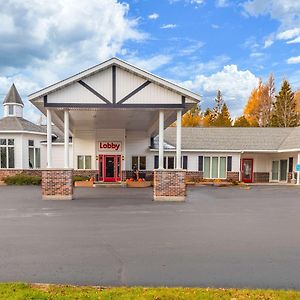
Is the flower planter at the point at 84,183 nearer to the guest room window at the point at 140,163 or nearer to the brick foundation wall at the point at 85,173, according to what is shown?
the brick foundation wall at the point at 85,173

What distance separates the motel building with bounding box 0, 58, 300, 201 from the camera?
13.0m

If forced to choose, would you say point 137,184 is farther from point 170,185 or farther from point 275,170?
point 275,170

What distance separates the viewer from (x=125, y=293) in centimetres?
383

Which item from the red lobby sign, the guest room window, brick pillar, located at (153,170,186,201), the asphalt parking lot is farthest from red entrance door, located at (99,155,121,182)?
the asphalt parking lot

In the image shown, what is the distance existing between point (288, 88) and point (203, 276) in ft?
149

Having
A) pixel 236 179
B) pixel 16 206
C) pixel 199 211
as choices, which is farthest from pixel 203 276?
pixel 236 179

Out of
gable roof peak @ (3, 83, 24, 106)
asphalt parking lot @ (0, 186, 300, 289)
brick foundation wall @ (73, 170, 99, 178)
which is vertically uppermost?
gable roof peak @ (3, 83, 24, 106)

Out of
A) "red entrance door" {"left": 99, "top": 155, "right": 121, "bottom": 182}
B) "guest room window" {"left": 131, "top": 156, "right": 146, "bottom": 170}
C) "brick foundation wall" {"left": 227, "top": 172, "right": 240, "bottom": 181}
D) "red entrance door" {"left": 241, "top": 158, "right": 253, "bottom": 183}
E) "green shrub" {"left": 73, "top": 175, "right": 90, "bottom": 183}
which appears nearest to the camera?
"green shrub" {"left": 73, "top": 175, "right": 90, "bottom": 183}

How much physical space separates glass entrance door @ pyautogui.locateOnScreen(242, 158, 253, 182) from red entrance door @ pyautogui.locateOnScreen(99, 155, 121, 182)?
10.8 meters

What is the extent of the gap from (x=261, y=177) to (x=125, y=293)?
2391 cm

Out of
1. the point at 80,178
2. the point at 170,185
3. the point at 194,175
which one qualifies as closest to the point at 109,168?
the point at 80,178

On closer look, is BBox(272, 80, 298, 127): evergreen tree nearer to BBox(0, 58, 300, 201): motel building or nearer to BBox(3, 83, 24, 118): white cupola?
BBox(0, 58, 300, 201): motel building

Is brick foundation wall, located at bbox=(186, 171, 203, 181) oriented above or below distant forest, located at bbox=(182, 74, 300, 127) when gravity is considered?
below

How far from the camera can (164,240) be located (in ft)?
21.9
